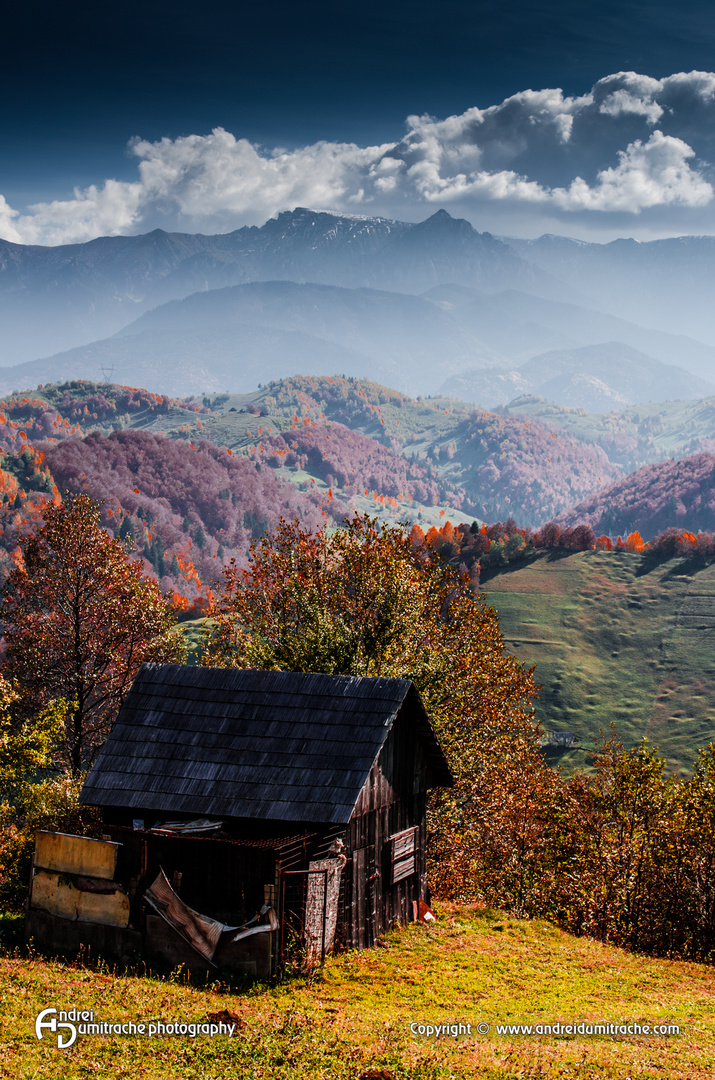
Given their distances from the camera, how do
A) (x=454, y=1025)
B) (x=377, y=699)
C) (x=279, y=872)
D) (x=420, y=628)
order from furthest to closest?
(x=420, y=628), (x=377, y=699), (x=279, y=872), (x=454, y=1025)

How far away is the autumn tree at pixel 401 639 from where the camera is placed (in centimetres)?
3072

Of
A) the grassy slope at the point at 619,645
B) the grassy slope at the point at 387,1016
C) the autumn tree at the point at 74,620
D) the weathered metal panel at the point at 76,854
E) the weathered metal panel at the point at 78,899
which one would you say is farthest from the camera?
the grassy slope at the point at 619,645

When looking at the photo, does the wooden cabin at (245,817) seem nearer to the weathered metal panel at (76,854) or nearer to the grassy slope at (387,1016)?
the weathered metal panel at (76,854)

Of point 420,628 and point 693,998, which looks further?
point 420,628

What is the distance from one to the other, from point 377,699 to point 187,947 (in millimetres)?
7424

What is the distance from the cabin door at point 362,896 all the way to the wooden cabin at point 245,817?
47mm

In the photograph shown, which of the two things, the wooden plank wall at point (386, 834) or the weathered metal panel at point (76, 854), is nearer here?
the weathered metal panel at point (76, 854)

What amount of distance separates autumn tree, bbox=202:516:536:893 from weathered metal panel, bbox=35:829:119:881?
1124 cm

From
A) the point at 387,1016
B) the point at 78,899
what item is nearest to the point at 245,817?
the point at 78,899

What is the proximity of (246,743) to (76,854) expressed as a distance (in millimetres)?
4913

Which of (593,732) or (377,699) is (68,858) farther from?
(593,732)

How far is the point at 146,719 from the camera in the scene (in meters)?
21.8

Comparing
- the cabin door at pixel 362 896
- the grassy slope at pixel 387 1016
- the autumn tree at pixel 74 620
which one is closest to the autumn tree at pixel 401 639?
the autumn tree at pixel 74 620

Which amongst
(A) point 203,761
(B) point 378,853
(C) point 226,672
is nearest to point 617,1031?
(B) point 378,853
